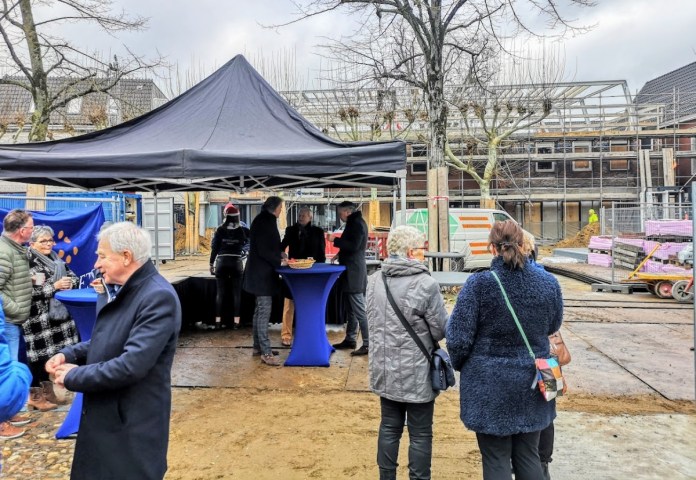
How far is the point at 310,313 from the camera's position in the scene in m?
5.88

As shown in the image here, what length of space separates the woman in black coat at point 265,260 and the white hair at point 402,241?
2988mm

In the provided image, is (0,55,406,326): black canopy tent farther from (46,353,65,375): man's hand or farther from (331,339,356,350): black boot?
(46,353,65,375): man's hand

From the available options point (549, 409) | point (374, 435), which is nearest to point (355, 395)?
point (374, 435)

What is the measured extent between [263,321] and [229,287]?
6.26 ft

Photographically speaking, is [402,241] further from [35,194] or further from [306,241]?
[35,194]

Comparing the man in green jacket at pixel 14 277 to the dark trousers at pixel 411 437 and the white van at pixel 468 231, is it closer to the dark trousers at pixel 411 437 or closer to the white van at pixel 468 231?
the dark trousers at pixel 411 437

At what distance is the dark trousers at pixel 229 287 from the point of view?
24.7 feet

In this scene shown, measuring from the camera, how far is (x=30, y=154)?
480 cm

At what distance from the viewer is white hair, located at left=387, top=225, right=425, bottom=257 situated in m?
3.11

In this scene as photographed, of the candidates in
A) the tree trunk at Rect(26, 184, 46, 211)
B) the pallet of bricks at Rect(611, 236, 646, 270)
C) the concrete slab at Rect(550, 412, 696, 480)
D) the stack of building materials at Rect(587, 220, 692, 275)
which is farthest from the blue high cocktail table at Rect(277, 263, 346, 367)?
the pallet of bricks at Rect(611, 236, 646, 270)

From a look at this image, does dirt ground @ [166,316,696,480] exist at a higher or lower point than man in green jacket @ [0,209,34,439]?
lower

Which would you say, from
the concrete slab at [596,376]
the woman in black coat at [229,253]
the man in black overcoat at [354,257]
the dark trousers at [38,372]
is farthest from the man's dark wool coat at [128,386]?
the woman in black coat at [229,253]

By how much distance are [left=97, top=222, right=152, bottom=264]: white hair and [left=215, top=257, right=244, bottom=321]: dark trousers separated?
17.4ft

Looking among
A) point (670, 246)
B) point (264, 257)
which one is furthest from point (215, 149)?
point (670, 246)
